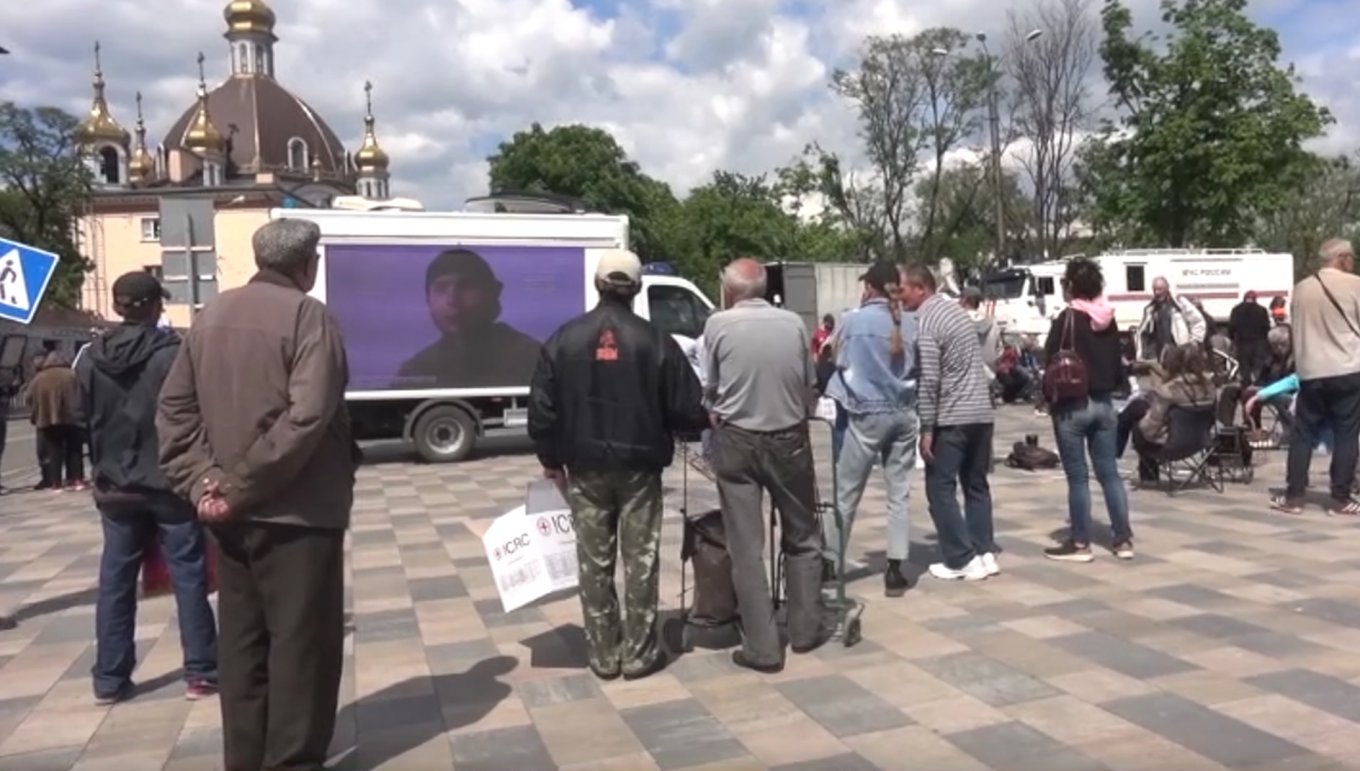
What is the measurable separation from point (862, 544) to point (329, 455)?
16.4ft

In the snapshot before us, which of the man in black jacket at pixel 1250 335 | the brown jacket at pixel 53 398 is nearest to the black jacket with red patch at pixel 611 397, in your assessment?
the brown jacket at pixel 53 398

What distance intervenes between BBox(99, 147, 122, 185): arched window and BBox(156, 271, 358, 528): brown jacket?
92.1 m

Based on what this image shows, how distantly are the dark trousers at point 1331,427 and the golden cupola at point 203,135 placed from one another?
3070 inches

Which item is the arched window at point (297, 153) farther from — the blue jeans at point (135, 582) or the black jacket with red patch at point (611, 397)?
the black jacket with red patch at point (611, 397)

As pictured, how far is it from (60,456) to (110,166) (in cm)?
8196

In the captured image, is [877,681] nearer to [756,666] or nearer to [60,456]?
[756,666]

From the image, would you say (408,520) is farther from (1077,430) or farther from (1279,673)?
(1279,673)

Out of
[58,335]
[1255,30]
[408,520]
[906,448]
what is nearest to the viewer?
[906,448]

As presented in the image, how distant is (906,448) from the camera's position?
6.66 m

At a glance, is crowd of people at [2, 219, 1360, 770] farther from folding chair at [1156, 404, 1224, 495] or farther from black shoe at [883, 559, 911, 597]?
folding chair at [1156, 404, 1224, 495]

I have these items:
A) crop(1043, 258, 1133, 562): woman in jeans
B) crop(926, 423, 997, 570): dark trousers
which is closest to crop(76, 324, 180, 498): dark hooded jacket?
crop(926, 423, 997, 570): dark trousers

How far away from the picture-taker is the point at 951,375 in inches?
261

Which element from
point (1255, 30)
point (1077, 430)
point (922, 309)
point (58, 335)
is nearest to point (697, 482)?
point (922, 309)

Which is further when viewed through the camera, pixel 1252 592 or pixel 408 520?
pixel 408 520
